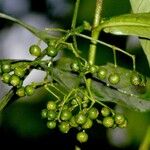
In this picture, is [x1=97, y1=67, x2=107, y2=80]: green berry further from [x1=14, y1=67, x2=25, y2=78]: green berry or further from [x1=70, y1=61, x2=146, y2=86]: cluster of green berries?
[x1=14, y1=67, x2=25, y2=78]: green berry

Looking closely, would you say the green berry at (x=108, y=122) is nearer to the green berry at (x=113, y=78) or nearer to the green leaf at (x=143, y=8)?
the green berry at (x=113, y=78)

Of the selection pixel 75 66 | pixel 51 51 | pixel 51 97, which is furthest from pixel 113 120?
pixel 51 97

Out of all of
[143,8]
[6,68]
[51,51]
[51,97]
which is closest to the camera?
[51,51]

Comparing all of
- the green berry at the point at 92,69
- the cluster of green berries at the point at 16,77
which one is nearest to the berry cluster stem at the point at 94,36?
the green berry at the point at 92,69

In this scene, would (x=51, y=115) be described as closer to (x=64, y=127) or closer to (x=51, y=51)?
(x=64, y=127)

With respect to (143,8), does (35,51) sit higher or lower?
lower

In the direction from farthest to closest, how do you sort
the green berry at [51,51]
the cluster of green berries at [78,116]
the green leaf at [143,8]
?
1. the green leaf at [143,8]
2. the cluster of green berries at [78,116]
3. the green berry at [51,51]
